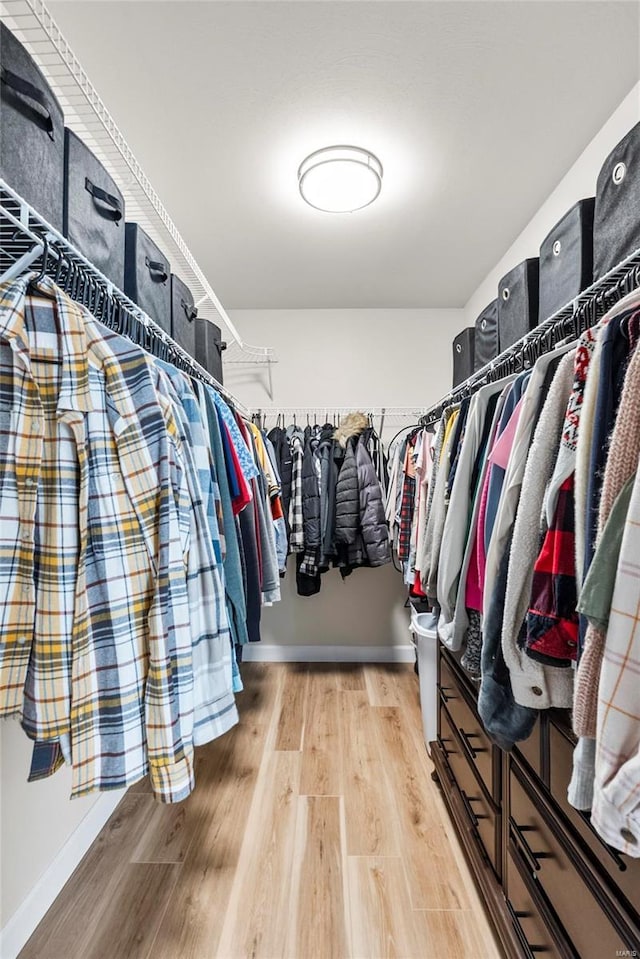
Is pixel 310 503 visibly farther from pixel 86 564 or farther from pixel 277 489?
pixel 86 564

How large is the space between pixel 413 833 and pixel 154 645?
1492 mm

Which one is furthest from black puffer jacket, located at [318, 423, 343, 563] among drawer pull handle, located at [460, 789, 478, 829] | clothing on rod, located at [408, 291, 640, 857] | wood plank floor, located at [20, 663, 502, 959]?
clothing on rod, located at [408, 291, 640, 857]

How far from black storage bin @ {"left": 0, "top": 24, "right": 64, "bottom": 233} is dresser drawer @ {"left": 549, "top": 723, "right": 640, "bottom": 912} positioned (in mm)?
1490

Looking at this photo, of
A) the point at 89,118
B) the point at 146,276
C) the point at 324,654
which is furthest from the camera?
the point at 324,654

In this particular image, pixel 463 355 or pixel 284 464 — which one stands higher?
pixel 463 355

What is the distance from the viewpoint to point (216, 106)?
146cm

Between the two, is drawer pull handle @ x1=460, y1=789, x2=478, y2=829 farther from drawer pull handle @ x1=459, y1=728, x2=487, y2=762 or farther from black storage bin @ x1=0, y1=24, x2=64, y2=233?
black storage bin @ x1=0, y1=24, x2=64, y2=233

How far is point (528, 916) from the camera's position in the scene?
3.26 ft

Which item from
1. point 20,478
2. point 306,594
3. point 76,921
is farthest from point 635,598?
point 306,594

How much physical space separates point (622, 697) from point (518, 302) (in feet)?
4.40

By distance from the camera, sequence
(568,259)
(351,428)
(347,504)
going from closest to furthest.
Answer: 1. (568,259)
2. (347,504)
3. (351,428)

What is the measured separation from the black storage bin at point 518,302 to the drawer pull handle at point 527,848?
142 cm

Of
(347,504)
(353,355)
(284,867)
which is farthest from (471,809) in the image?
(353,355)

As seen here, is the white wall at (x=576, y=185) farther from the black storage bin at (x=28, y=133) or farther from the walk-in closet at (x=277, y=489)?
the black storage bin at (x=28, y=133)
